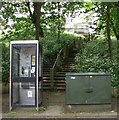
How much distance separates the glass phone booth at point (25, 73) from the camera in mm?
10180

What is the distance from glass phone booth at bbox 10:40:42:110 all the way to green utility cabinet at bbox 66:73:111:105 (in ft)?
3.79

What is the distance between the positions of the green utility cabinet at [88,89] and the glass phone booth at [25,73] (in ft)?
3.79

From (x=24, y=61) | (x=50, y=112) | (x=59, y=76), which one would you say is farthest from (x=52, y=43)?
(x=50, y=112)

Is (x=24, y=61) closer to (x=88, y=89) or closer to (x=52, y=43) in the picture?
(x=88, y=89)

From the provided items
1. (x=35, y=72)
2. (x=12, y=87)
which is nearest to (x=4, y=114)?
(x=12, y=87)

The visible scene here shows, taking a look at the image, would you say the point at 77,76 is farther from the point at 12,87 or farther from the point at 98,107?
the point at 12,87

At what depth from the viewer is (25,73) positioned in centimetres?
1098

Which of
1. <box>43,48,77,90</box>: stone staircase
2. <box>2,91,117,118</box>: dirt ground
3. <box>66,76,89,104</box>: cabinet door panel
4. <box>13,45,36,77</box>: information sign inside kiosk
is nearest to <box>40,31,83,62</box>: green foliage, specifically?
<box>43,48,77,90</box>: stone staircase

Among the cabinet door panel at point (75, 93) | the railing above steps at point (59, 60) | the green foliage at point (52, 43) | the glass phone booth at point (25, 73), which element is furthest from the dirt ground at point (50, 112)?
the green foliage at point (52, 43)

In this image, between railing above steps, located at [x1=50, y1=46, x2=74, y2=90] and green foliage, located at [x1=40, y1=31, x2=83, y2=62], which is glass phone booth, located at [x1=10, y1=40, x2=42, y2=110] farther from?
green foliage, located at [x1=40, y1=31, x2=83, y2=62]

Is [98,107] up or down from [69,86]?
down

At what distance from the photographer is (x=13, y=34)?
800 inches

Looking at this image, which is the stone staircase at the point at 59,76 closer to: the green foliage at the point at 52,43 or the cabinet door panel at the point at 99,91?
the green foliage at the point at 52,43

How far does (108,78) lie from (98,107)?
1012 millimetres
